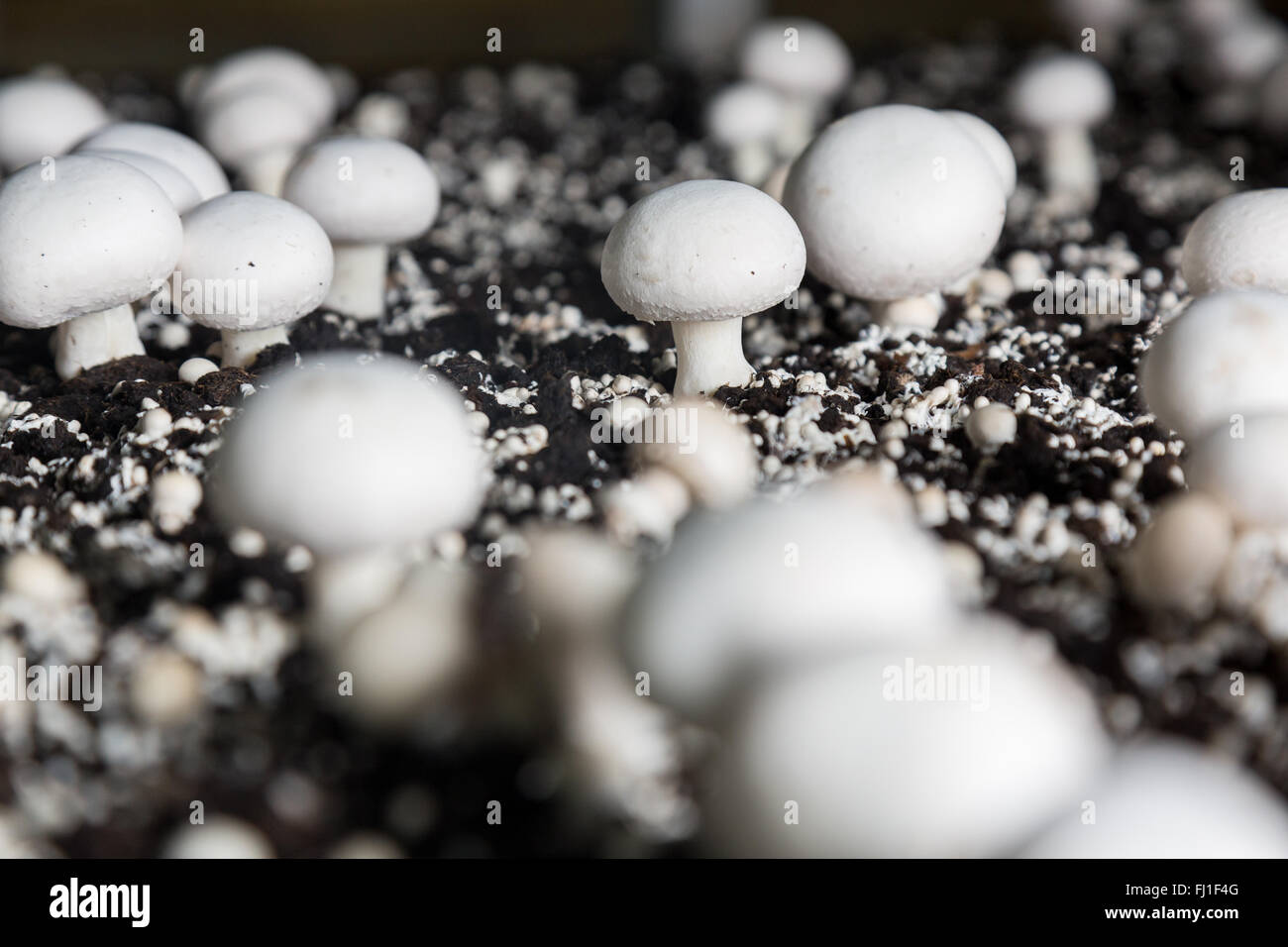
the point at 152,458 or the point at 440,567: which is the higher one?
the point at 152,458

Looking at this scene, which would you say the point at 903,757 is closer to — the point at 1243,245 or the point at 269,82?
the point at 1243,245

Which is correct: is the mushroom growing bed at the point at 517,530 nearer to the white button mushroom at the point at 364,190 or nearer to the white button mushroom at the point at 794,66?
the white button mushroom at the point at 364,190

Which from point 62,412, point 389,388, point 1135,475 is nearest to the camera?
point 389,388

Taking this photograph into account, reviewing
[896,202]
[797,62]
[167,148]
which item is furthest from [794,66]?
[167,148]

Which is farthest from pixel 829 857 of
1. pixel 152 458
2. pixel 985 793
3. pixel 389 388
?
pixel 152 458

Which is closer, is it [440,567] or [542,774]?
[542,774]
